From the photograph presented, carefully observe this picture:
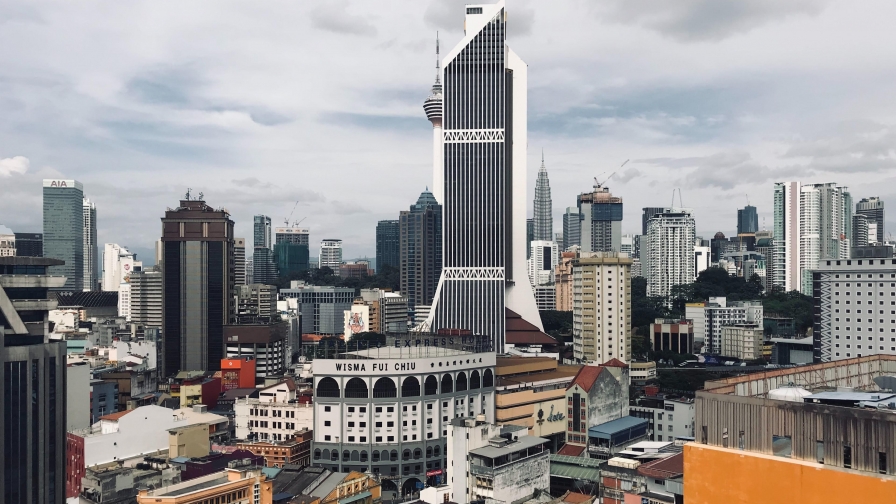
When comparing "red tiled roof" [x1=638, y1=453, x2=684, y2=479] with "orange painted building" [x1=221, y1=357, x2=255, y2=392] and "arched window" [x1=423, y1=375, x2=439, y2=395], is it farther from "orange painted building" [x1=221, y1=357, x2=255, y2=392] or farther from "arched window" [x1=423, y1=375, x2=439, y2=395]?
"orange painted building" [x1=221, y1=357, x2=255, y2=392]

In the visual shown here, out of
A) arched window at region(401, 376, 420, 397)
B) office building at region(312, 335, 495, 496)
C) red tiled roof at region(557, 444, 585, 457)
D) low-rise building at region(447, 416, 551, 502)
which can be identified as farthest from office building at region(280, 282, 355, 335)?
low-rise building at region(447, 416, 551, 502)

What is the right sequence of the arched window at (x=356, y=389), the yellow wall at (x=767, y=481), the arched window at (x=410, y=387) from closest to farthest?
the yellow wall at (x=767, y=481), the arched window at (x=356, y=389), the arched window at (x=410, y=387)

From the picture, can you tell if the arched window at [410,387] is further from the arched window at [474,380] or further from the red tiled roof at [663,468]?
the red tiled roof at [663,468]

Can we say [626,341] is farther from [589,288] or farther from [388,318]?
[388,318]

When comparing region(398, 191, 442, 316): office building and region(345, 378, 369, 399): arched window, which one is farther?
region(398, 191, 442, 316): office building

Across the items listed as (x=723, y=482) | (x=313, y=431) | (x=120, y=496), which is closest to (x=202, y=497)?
(x=120, y=496)

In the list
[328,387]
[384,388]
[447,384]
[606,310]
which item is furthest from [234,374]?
[606,310]

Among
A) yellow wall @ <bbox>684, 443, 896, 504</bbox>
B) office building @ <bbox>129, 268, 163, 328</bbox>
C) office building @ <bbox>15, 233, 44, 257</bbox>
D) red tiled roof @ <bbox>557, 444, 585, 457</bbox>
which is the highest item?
office building @ <bbox>15, 233, 44, 257</bbox>

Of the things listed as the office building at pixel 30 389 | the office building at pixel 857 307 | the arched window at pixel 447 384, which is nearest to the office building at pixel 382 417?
the arched window at pixel 447 384
